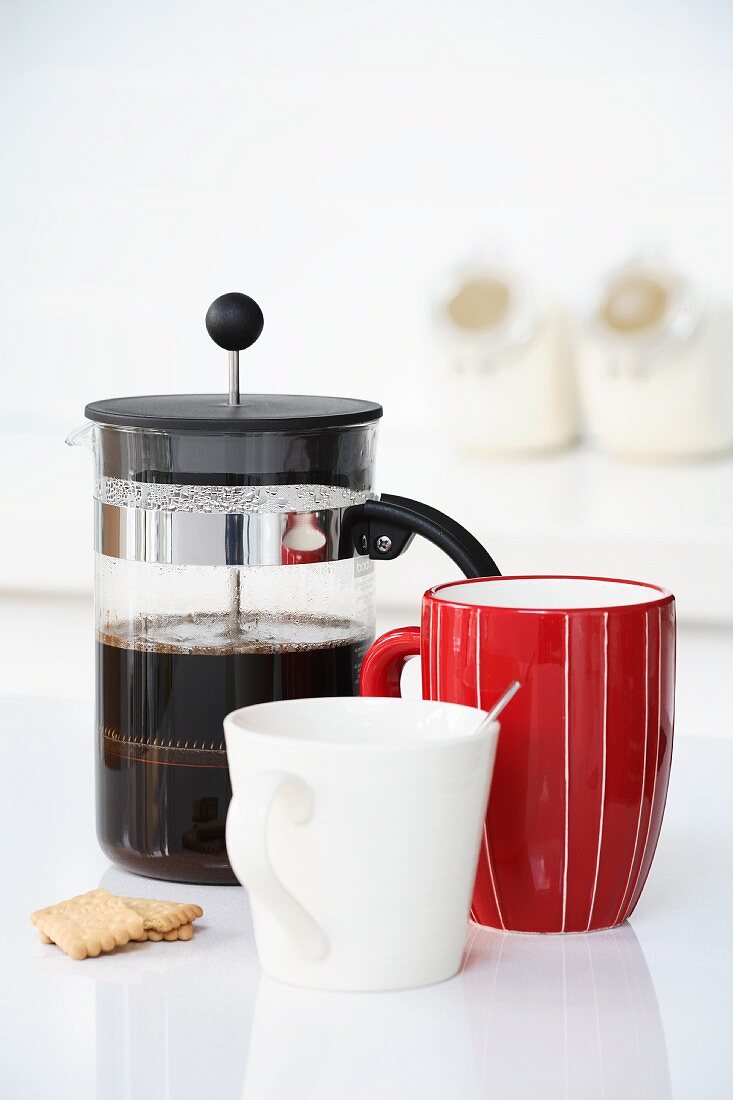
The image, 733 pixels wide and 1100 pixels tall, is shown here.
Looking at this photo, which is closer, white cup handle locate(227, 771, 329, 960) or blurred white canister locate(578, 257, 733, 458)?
white cup handle locate(227, 771, 329, 960)

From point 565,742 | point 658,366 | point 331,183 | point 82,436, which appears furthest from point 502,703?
point 331,183

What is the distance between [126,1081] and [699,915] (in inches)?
9.9

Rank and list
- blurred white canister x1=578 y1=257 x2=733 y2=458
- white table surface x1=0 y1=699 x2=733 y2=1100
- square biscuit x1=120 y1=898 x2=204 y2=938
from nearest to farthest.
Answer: white table surface x1=0 y1=699 x2=733 y2=1100 < square biscuit x1=120 y1=898 x2=204 y2=938 < blurred white canister x1=578 y1=257 x2=733 y2=458

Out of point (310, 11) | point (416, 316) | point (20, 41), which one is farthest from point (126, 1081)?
point (20, 41)

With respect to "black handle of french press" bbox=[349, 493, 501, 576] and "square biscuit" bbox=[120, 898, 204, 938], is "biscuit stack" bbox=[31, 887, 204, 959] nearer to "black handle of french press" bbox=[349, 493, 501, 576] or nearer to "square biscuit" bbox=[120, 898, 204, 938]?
"square biscuit" bbox=[120, 898, 204, 938]

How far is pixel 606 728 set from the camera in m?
0.49

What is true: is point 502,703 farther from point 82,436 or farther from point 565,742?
point 82,436

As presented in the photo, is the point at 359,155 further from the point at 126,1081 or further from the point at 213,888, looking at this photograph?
the point at 126,1081

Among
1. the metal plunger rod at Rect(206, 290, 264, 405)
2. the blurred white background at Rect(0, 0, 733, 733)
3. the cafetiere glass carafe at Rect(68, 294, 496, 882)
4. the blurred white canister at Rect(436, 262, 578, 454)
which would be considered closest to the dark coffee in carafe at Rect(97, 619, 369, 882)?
the cafetiere glass carafe at Rect(68, 294, 496, 882)

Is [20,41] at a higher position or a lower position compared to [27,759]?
higher

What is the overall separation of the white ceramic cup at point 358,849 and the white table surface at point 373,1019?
1 cm

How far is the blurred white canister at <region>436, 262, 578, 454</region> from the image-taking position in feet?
5.68

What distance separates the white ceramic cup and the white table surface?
15 mm

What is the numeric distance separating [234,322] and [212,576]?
11 cm
